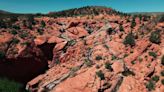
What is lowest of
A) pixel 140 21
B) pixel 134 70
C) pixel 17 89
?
pixel 17 89

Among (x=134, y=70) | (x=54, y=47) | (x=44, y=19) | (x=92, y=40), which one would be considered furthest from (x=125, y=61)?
(x=44, y=19)

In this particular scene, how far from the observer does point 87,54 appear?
50969mm

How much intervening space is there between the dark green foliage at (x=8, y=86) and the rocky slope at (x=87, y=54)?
2.21 metres

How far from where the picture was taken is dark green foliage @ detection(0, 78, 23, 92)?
45.1 meters

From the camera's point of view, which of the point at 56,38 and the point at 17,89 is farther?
the point at 56,38

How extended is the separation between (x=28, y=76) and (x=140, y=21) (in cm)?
2374

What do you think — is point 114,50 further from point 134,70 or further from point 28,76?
point 28,76

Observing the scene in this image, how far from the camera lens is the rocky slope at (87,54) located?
134 feet

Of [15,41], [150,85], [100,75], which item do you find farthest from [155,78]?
[15,41]

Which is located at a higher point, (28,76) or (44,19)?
(44,19)

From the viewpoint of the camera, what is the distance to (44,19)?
68625mm

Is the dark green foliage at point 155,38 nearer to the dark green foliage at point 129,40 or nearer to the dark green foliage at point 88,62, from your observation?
Result: the dark green foliage at point 129,40

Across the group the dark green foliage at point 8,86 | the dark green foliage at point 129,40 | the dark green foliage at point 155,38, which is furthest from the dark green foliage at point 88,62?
the dark green foliage at point 8,86

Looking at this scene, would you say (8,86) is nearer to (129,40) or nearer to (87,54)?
(87,54)
